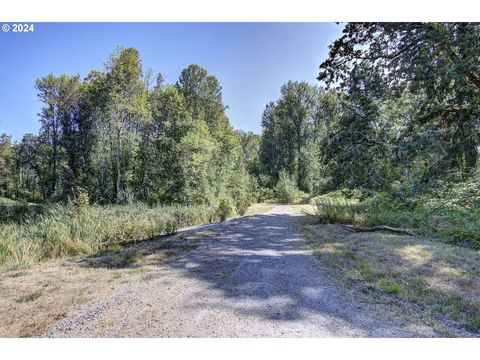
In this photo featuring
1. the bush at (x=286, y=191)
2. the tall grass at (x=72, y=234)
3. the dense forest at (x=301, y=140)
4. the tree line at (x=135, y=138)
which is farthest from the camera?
the bush at (x=286, y=191)

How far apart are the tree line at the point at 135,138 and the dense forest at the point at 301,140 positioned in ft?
0.40

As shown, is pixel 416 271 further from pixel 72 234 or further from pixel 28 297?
pixel 72 234

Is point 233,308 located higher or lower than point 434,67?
lower

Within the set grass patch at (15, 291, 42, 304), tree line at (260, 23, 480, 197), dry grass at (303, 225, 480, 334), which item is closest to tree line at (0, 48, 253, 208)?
tree line at (260, 23, 480, 197)

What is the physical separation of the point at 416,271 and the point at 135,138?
21895 mm

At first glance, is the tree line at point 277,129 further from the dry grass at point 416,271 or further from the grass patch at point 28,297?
the grass patch at point 28,297

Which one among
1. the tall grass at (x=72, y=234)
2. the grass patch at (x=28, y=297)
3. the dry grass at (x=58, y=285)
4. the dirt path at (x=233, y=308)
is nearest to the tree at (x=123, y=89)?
the tall grass at (x=72, y=234)

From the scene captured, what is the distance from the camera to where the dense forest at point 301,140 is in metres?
7.32

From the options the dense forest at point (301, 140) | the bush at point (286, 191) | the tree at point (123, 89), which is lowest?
the bush at point (286, 191)

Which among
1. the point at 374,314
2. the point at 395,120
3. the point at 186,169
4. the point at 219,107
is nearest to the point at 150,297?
the point at 374,314

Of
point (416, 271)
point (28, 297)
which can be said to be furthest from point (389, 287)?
point (28, 297)

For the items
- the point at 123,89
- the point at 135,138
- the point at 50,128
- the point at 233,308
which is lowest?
the point at 233,308

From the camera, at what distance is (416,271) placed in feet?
14.2

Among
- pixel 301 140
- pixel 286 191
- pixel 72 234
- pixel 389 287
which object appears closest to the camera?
pixel 389 287
